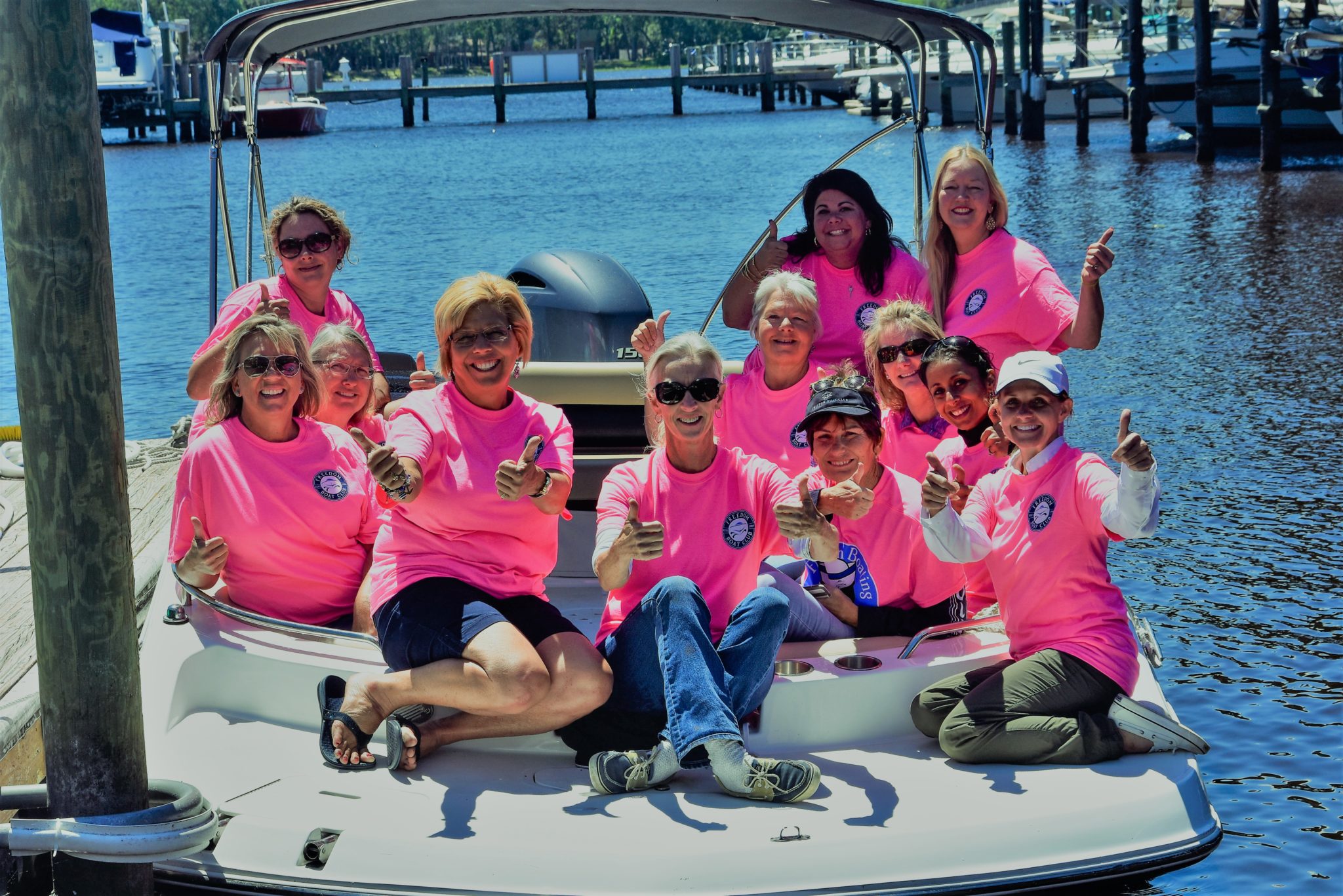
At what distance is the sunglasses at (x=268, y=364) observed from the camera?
146 inches

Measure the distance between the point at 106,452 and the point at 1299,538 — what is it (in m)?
5.43

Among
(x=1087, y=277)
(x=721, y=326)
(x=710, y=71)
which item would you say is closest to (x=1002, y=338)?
(x=1087, y=277)

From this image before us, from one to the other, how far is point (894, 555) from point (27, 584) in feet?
10.7

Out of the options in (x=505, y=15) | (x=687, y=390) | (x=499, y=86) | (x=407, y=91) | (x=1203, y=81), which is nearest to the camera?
(x=687, y=390)

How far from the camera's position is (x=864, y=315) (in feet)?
15.1

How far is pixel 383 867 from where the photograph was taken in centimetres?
314

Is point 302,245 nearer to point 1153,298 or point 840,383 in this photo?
point 840,383

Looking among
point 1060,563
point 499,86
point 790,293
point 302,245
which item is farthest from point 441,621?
point 499,86

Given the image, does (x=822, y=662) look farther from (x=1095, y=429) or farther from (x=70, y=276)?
(x=1095, y=429)

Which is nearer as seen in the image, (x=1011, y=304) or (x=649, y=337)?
(x=649, y=337)

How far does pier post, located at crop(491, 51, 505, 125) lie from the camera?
151ft

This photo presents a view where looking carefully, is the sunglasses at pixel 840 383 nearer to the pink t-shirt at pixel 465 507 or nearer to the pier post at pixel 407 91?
the pink t-shirt at pixel 465 507

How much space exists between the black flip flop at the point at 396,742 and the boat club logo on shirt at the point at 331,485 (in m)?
0.63

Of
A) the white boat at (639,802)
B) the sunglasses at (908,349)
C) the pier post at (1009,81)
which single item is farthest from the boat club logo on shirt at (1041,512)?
the pier post at (1009,81)
